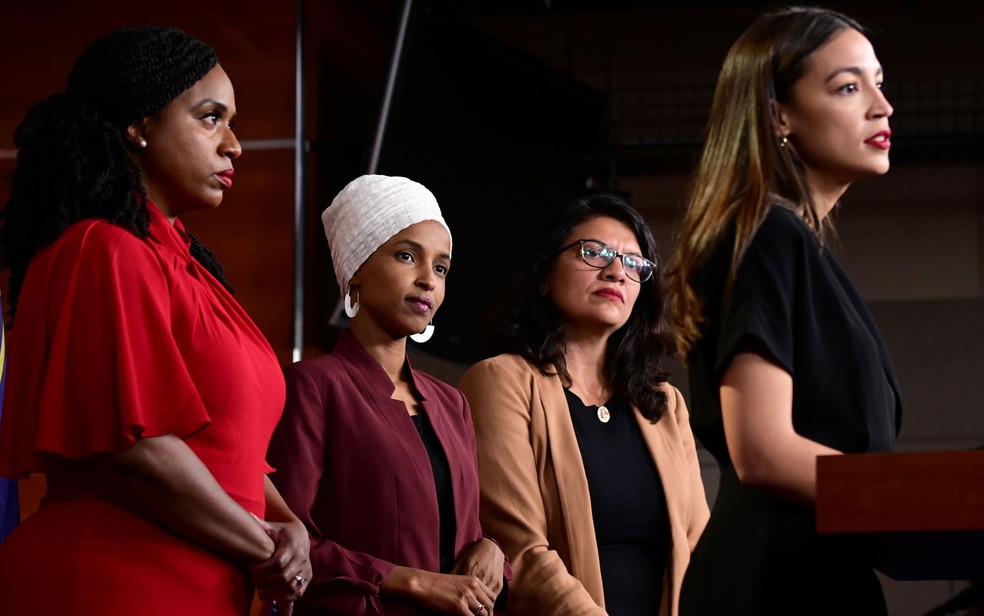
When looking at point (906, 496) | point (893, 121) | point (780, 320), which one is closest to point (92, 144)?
point (780, 320)

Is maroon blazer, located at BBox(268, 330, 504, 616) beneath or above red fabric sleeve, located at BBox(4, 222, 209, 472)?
beneath

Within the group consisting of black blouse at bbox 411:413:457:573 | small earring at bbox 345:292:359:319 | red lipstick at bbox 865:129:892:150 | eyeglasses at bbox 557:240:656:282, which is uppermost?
red lipstick at bbox 865:129:892:150

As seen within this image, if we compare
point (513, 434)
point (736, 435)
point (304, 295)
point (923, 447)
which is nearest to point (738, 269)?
point (736, 435)

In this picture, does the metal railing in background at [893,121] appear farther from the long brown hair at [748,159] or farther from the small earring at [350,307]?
the long brown hair at [748,159]

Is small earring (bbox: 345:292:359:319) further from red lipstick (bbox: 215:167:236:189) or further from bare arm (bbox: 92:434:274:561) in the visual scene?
bare arm (bbox: 92:434:274:561)

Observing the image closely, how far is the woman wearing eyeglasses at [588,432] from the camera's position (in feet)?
9.41

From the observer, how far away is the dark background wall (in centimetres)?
516

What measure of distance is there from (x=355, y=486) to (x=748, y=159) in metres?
0.99

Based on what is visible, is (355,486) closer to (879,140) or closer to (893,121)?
(879,140)

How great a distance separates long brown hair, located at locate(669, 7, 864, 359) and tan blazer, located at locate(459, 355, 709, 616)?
1.12 m

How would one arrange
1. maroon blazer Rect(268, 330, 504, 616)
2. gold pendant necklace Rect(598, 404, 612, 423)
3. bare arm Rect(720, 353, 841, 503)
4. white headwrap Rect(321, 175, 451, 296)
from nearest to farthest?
bare arm Rect(720, 353, 841, 503) → maroon blazer Rect(268, 330, 504, 616) → white headwrap Rect(321, 175, 451, 296) → gold pendant necklace Rect(598, 404, 612, 423)

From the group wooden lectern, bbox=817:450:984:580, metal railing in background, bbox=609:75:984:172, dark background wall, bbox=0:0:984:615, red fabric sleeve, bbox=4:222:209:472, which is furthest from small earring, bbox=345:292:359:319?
metal railing in background, bbox=609:75:984:172

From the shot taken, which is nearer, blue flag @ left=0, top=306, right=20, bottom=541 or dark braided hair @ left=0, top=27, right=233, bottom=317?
dark braided hair @ left=0, top=27, right=233, bottom=317

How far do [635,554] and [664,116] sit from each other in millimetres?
4209
